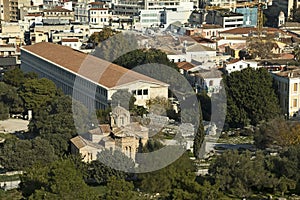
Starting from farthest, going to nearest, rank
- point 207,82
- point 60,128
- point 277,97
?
point 207,82
point 277,97
point 60,128

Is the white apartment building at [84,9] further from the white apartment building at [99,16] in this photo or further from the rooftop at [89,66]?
the rooftop at [89,66]

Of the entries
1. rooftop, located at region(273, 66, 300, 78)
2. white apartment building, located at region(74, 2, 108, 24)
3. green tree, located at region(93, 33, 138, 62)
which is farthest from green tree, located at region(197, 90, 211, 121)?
white apartment building, located at region(74, 2, 108, 24)

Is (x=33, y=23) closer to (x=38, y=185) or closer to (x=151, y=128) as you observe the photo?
(x=151, y=128)

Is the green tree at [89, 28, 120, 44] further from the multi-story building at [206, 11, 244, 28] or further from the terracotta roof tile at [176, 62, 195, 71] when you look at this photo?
the multi-story building at [206, 11, 244, 28]

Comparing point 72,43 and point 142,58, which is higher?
point 142,58

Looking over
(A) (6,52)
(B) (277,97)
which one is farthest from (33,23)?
(B) (277,97)

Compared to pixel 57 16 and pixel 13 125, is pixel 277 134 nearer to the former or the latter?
pixel 13 125

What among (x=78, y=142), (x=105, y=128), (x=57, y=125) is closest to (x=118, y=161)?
(x=105, y=128)

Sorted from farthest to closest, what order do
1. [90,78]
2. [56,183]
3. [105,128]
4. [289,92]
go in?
[90,78]
[289,92]
[105,128]
[56,183]
